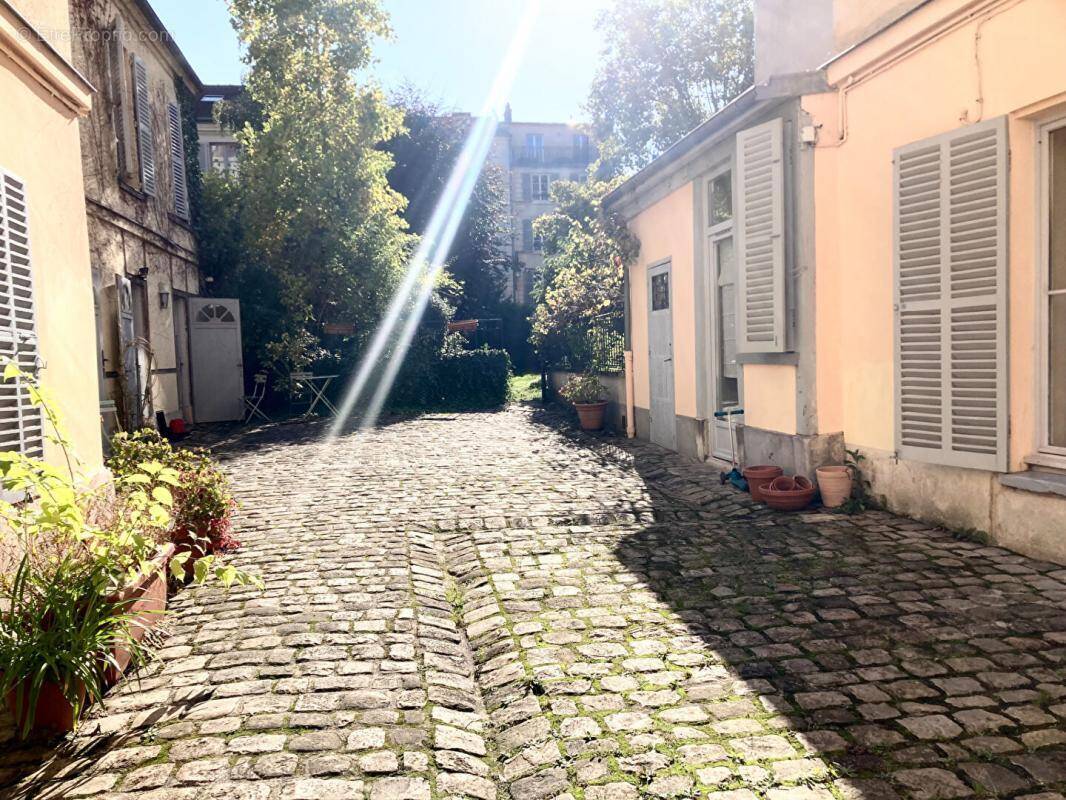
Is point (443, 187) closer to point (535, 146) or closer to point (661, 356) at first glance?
point (661, 356)

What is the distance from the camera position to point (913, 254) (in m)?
5.73

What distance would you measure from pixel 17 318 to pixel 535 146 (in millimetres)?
39357

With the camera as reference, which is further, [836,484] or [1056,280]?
[836,484]

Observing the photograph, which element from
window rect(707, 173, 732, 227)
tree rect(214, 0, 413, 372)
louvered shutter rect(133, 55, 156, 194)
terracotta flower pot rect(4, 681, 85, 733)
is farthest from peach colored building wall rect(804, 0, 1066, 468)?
tree rect(214, 0, 413, 372)

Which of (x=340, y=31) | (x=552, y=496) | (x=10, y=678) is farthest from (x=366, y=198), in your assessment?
(x=10, y=678)

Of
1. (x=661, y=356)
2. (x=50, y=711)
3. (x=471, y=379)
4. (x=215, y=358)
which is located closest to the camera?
(x=50, y=711)

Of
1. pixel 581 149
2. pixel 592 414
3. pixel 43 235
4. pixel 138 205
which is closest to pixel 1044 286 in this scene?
pixel 43 235

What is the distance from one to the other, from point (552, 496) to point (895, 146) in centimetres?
415

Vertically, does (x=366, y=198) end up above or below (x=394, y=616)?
above

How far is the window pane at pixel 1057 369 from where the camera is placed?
16.2 ft

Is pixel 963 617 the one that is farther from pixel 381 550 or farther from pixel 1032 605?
pixel 381 550

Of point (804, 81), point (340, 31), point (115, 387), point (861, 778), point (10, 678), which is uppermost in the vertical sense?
point (340, 31)

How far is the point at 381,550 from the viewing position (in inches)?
227

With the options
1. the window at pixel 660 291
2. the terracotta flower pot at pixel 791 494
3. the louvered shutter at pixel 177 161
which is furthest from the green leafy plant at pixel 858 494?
the louvered shutter at pixel 177 161
